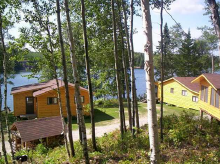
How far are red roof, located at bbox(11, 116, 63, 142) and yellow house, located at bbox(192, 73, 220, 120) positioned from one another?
35.3 ft

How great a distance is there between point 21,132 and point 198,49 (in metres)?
35.6

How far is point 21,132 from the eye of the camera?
10.8 metres

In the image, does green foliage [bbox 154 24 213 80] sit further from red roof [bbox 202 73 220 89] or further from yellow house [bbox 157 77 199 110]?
red roof [bbox 202 73 220 89]

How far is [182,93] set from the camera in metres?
24.6

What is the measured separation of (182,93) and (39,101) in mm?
17275

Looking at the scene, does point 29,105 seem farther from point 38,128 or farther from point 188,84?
point 188,84

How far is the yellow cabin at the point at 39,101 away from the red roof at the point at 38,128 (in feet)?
24.3

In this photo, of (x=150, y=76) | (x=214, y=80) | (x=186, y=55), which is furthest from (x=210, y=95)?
(x=186, y=55)


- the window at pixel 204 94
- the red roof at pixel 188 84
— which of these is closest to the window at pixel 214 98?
the window at pixel 204 94

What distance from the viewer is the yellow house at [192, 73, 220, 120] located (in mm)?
13352

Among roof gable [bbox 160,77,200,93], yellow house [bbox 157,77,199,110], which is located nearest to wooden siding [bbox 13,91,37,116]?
yellow house [bbox 157,77,199,110]

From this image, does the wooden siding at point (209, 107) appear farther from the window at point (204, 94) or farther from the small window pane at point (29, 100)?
the small window pane at point (29, 100)

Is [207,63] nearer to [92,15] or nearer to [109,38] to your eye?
[109,38]

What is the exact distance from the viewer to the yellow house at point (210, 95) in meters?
13.4
